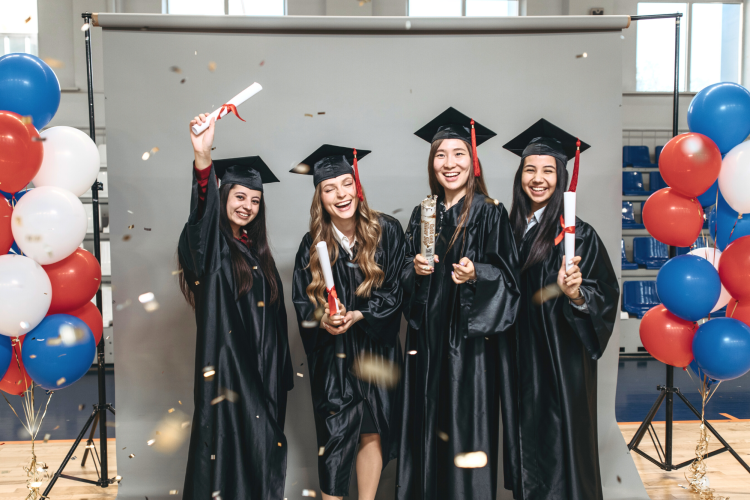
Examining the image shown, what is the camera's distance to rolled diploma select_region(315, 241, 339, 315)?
1.78m

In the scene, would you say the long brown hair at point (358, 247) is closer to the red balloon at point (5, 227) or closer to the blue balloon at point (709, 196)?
the red balloon at point (5, 227)

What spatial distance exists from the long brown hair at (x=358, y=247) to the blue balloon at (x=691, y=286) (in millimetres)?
1372

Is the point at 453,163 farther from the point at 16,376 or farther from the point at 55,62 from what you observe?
the point at 55,62

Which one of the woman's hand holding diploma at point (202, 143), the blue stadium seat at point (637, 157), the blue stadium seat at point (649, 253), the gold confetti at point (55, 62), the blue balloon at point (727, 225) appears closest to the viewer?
the woman's hand holding diploma at point (202, 143)

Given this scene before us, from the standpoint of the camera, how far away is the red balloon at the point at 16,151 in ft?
6.33

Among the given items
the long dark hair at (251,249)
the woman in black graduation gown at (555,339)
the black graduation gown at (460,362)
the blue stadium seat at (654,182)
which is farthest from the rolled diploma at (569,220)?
the blue stadium seat at (654,182)

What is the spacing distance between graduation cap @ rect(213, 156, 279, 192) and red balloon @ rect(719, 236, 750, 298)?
2256mm

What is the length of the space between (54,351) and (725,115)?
3.26 metres

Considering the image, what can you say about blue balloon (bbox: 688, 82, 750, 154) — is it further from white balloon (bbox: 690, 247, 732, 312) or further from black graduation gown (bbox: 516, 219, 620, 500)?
black graduation gown (bbox: 516, 219, 620, 500)

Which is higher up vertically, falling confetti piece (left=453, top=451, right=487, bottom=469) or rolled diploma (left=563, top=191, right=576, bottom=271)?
rolled diploma (left=563, top=191, right=576, bottom=271)

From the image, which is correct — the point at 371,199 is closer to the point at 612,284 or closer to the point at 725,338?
the point at 612,284

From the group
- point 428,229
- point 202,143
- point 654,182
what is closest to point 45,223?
point 202,143

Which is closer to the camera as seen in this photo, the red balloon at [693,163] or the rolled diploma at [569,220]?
the rolled diploma at [569,220]


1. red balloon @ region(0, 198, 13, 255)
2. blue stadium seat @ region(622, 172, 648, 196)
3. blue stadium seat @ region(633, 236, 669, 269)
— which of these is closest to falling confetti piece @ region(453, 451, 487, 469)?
red balloon @ region(0, 198, 13, 255)
